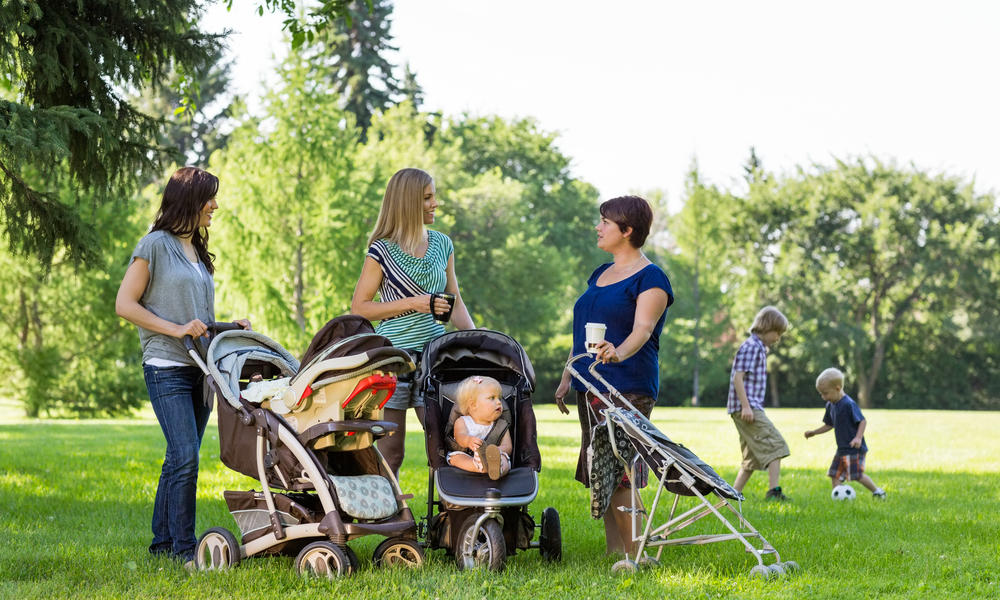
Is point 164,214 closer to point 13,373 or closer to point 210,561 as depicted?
point 210,561

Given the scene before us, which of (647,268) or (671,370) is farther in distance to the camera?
(671,370)

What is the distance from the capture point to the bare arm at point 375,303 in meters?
4.80

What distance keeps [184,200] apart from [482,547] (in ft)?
7.87

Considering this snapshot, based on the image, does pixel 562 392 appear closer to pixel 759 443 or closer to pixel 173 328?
pixel 173 328

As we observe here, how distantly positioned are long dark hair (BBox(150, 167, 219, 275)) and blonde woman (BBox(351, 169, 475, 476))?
912 millimetres

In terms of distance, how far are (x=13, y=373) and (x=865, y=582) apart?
87.5ft

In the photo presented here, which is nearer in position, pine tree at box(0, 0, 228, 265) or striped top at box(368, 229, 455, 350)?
striped top at box(368, 229, 455, 350)

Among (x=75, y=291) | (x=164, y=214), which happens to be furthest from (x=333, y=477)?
(x=75, y=291)

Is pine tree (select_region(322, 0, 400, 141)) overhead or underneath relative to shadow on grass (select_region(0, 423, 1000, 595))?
overhead

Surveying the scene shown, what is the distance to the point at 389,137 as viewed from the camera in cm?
3225

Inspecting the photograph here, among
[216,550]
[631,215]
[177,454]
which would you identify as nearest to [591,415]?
[631,215]

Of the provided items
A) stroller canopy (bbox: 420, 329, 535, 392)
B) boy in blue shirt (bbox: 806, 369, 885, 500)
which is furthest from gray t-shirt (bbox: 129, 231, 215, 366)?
boy in blue shirt (bbox: 806, 369, 885, 500)

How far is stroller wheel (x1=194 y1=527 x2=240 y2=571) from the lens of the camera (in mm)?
4539

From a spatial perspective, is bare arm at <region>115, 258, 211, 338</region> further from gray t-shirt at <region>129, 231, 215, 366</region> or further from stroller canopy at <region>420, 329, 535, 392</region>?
stroller canopy at <region>420, 329, 535, 392</region>
